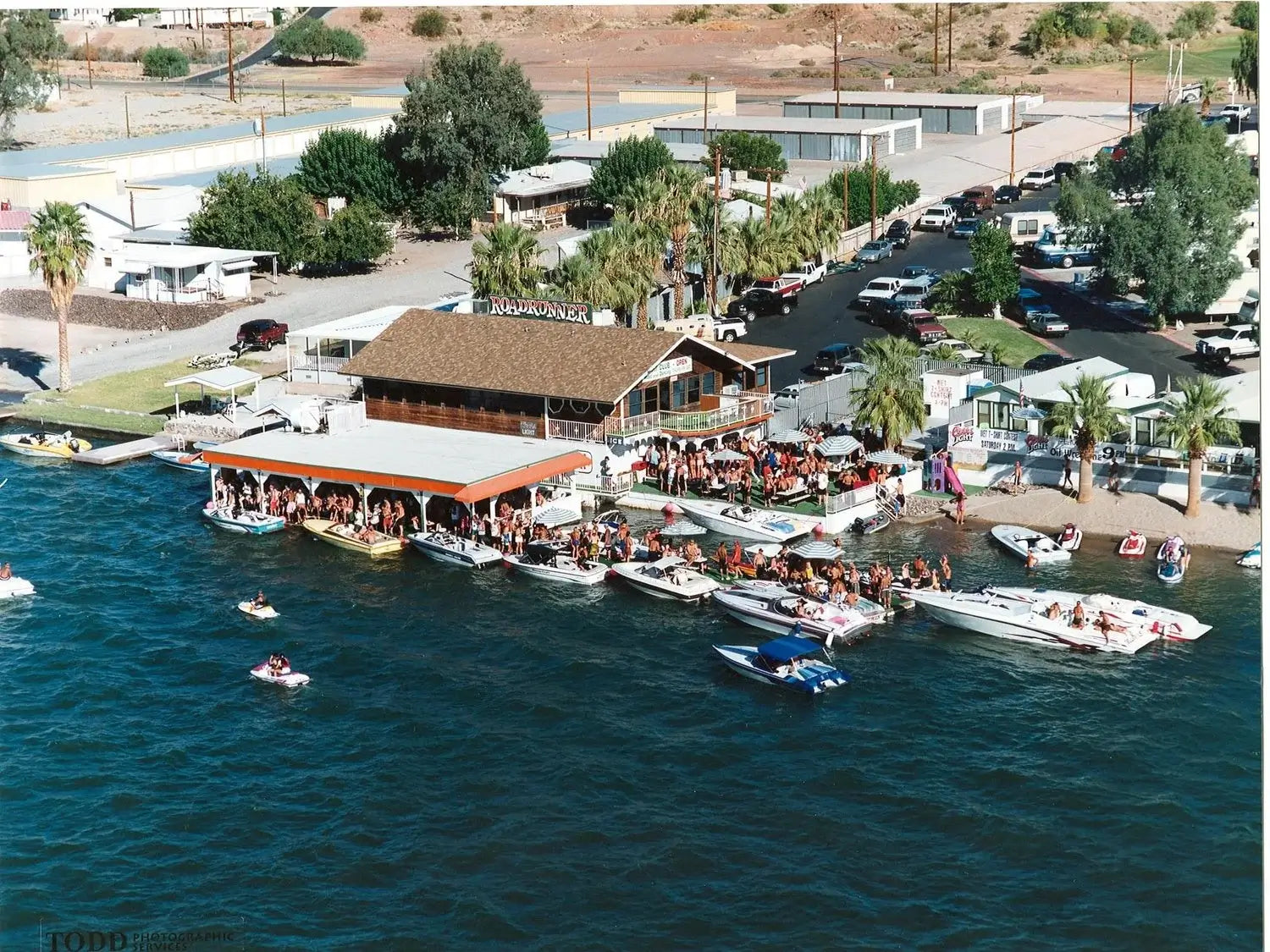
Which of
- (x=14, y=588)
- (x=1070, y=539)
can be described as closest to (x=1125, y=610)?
(x=1070, y=539)

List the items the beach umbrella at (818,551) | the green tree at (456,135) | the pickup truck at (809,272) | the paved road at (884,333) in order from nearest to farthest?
the beach umbrella at (818,551) < the paved road at (884,333) < the pickup truck at (809,272) < the green tree at (456,135)

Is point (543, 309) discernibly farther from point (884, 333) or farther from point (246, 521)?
point (884, 333)

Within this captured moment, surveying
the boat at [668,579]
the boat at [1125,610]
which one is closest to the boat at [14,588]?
the boat at [668,579]

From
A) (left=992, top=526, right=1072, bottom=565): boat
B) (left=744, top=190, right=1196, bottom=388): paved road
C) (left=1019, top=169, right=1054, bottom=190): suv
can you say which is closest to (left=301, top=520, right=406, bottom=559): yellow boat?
(left=992, top=526, right=1072, bottom=565): boat

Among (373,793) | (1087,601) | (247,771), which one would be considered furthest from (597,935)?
(1087,601)

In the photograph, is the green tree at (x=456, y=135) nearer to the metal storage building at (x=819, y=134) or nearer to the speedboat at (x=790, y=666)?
the metal storage building at (x=819, y=134)

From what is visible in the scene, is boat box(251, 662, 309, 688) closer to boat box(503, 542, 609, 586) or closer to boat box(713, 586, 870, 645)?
boat box(503, 542, 609, 586)
